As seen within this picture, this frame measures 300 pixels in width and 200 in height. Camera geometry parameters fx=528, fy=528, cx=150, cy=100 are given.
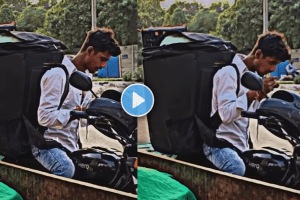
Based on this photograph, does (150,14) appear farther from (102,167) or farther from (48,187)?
(48,187)

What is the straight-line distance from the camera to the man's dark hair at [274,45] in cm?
262

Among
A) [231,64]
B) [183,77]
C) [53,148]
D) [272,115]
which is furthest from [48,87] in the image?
[272,115]

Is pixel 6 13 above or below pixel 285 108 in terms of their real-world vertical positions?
above

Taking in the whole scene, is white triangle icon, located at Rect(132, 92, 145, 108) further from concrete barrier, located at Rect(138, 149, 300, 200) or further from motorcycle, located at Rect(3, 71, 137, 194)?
concrete barrier, located at Rect(138, 149, 300, 200)

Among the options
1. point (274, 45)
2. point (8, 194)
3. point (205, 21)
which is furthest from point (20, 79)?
point (274, 45)

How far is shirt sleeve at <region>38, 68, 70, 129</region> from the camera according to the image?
9.73 ft

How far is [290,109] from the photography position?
260cm

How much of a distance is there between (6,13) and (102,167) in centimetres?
107

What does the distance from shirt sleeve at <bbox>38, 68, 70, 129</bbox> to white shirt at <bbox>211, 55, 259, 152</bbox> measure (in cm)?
85

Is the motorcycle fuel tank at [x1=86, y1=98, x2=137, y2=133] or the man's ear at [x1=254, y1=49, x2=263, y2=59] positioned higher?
the man's ear at [x1=254, y1=49, x2=263, y2=59]

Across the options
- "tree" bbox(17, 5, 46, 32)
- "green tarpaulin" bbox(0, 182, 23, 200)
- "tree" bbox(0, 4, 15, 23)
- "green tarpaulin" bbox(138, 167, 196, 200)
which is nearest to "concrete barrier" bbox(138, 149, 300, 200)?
"green tarpaulin" bbox(138, 167, 196, 200)

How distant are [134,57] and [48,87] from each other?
1.76 ft

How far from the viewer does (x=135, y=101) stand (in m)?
2.86

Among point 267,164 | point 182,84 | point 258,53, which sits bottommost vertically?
point 267,164
